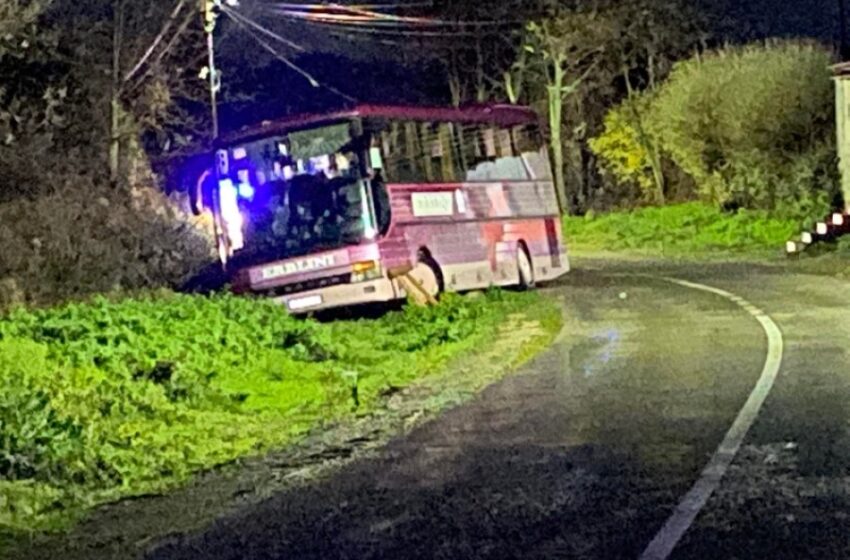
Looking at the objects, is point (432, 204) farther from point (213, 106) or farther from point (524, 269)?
point (213, 106)

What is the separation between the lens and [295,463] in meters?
10.8

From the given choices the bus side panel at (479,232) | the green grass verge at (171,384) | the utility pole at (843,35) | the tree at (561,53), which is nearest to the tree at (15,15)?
the green grass verge at (171,384)

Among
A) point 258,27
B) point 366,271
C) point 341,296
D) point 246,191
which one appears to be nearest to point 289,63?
point 258,27

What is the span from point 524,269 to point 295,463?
64.0 feet

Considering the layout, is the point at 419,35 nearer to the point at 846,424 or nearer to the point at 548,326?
the point at 548,326

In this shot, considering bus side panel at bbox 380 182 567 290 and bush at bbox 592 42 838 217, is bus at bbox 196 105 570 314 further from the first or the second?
bush at bbox 592 42 838 217

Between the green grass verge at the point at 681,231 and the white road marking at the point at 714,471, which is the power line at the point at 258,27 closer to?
the green grass verge at the point at 681,231

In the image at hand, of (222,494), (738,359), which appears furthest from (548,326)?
(222,494)

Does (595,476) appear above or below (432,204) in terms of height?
below

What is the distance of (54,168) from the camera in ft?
78.5

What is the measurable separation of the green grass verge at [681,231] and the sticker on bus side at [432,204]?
1583 cm

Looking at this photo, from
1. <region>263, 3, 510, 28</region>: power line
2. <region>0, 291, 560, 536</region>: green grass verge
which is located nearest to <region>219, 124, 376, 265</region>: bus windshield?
<region>0, 291, 560, 536</region>: green grass verge

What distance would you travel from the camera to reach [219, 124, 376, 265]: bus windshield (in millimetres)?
24109

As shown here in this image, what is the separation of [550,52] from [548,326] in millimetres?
38054
